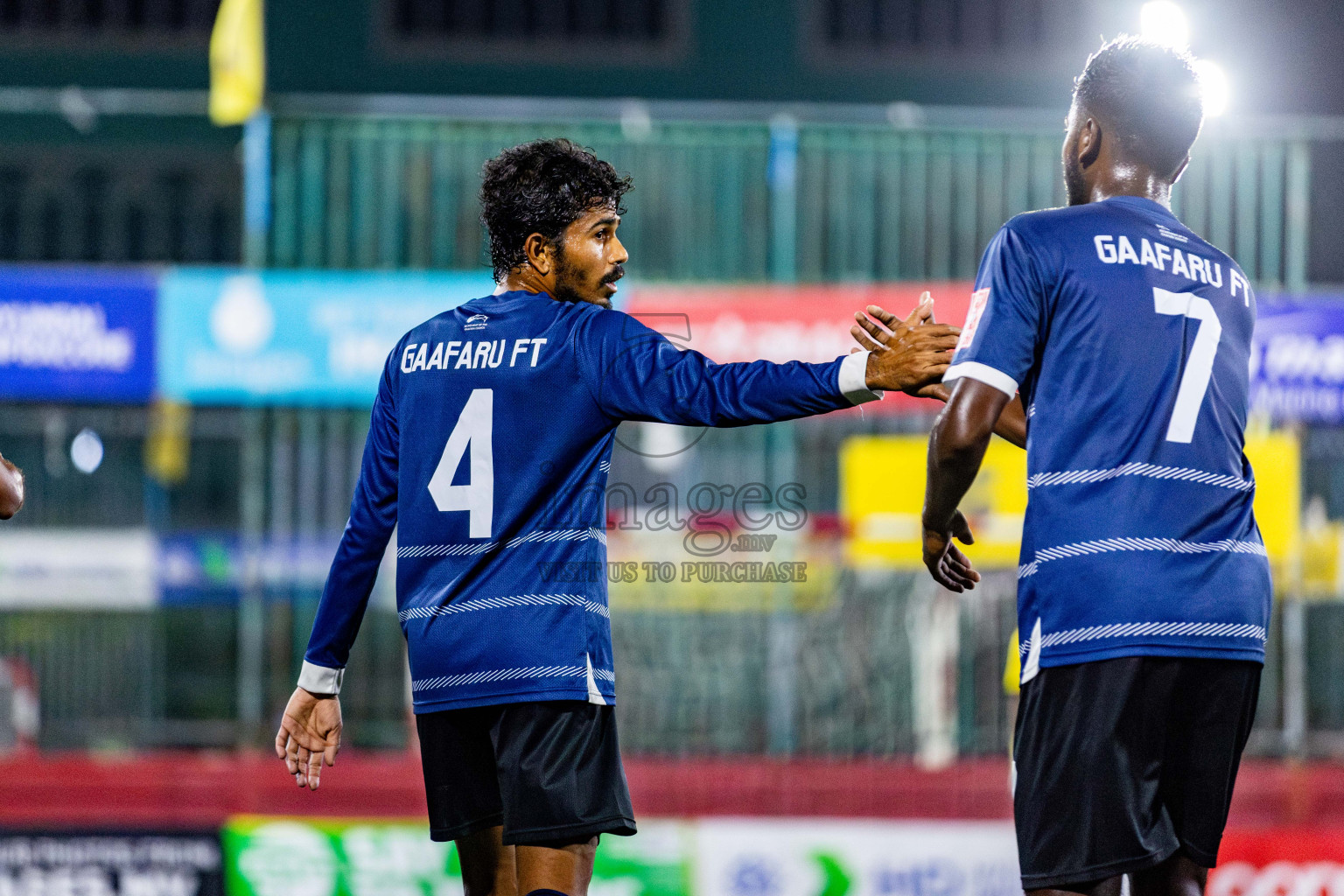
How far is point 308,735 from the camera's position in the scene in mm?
3066

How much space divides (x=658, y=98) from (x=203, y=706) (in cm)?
657

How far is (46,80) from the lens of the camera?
12523 millimetres

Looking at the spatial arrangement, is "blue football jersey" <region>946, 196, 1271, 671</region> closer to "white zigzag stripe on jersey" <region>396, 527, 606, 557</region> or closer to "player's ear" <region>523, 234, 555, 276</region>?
"white zigzag stripe on jersey" <region>396, 527, 606, 557</region>

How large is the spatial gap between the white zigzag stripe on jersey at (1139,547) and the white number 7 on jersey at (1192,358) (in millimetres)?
166

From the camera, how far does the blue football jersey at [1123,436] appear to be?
2363 millimetres

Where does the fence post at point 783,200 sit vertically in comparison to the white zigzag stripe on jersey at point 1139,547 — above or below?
above

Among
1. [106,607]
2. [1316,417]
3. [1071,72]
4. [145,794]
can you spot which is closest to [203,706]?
[106,607]

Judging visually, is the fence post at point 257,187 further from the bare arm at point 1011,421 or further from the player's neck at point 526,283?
the bare arm at point 1011,421

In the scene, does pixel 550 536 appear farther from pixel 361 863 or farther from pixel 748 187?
pixel 748 187

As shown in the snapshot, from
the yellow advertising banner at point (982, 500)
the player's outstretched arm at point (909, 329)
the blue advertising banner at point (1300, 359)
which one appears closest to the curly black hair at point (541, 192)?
the player's outstretched arm at point (909, 329)

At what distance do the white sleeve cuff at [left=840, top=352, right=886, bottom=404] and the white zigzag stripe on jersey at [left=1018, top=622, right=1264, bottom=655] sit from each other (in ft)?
1.87

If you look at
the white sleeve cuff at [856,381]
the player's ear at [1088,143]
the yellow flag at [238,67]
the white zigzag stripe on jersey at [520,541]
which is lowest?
the white zigzag stripe on jersey at [520,541]

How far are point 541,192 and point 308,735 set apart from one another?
1.20 m

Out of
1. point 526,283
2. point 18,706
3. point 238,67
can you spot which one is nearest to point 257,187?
point 238,67
